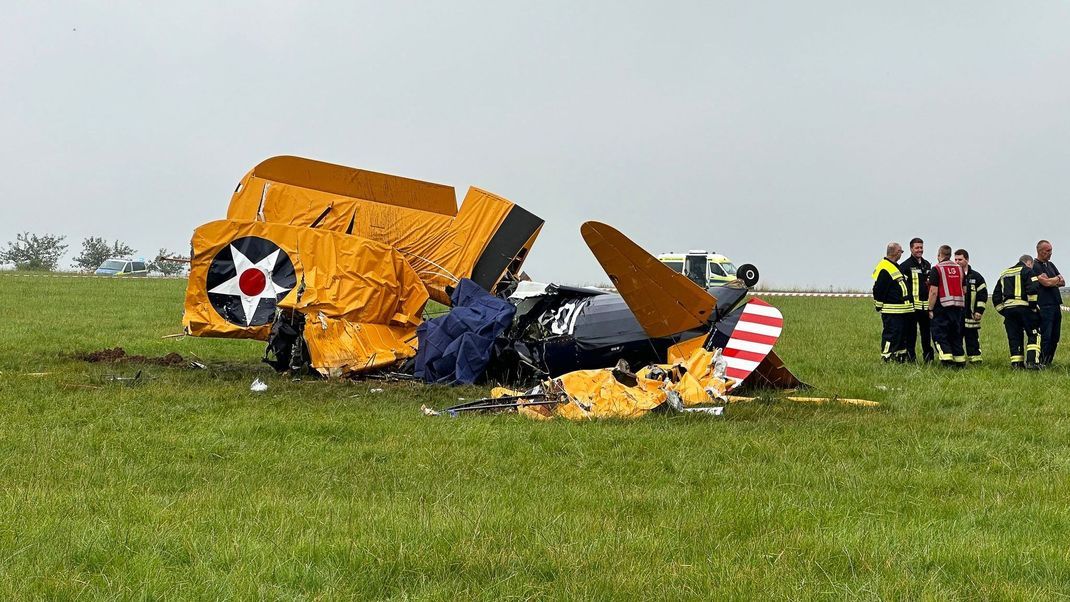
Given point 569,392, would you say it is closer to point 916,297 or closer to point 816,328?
point 916,297

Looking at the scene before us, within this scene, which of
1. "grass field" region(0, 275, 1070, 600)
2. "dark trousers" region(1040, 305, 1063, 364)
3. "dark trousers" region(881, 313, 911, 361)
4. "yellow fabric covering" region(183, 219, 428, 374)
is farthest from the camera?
"dark trousers" region(881, 313, 911, 361)

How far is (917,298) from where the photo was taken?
46.2ft

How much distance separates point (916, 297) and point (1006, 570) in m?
10.7

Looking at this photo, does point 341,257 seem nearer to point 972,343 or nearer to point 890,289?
point 890,289

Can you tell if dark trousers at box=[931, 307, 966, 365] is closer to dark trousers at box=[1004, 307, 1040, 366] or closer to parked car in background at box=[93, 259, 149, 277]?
dark trousers at box=[1004, 307, 1040, 366]

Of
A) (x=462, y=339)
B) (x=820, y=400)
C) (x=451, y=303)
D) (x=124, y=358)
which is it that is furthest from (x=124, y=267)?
(x=820, y=400)

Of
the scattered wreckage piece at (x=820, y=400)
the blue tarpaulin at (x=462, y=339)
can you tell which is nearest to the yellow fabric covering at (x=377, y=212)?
the blue tarpaulin at (x=462, y=339)

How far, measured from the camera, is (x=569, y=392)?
29.0 feet

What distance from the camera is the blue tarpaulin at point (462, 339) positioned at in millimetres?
11141

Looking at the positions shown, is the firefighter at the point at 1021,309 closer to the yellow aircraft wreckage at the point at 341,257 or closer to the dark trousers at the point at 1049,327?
the dark trousers at the point at 1049,327

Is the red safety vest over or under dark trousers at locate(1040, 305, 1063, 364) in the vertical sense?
over

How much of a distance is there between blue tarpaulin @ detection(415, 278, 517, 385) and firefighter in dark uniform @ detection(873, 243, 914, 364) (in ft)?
19.9

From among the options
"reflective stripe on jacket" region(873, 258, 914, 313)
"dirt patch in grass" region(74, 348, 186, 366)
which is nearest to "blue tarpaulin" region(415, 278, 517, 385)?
"dirt patch in grass" region(74, 348, 186, 366)

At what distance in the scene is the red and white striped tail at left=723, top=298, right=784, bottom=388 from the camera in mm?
9445
